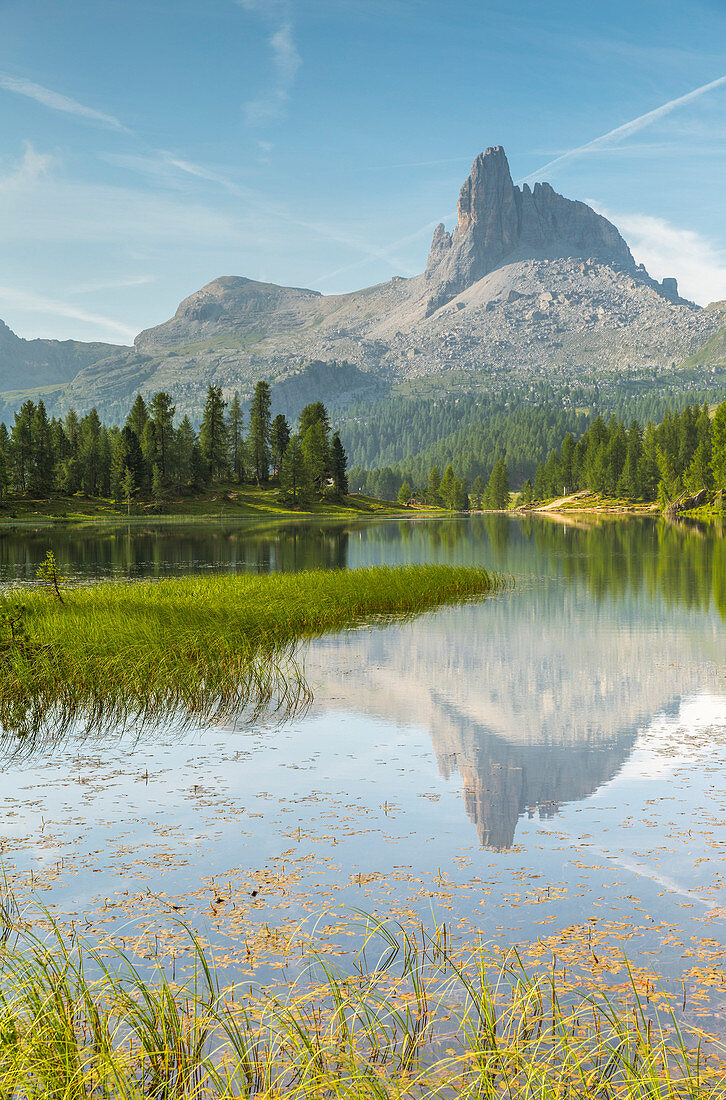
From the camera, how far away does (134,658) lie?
68.0 ft

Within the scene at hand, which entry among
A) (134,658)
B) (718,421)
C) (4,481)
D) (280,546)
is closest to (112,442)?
(4,481)

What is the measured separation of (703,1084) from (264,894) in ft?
16.4

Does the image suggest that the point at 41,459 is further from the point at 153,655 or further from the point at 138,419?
the point at 153,655

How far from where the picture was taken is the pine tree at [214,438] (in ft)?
497

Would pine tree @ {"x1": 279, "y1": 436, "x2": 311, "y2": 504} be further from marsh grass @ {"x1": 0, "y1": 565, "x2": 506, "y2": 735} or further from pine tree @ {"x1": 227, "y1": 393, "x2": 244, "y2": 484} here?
marsh grass @ {"x1": 0, "y1": 565, "x2": 506, "y2": 735}

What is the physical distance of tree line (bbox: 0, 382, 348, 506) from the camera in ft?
446

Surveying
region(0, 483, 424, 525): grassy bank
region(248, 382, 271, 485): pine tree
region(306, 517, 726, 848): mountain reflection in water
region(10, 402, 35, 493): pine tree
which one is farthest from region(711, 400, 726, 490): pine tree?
region(10, 402, 35, 493): pine tree

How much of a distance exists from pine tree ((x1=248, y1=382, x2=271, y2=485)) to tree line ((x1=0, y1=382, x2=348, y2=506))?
0.21 m

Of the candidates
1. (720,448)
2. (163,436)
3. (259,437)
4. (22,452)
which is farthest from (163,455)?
(720,448)

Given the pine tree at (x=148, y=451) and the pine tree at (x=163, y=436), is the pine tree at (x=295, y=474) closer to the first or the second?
the pine tree at (x=163, y=436)

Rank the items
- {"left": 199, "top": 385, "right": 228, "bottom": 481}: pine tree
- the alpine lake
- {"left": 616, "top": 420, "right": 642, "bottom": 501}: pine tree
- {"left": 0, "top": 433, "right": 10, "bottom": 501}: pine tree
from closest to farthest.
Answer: the alpine lake → {"left": 0, "top": 433, "right": 10, "bottom": 501}: pine tree → {"left": 199, "top": 385, "right": 228, "bottom": 481}: pine tree → {"left": 616, "top": 420, "right": 642, "bottom": 501}: pine tree

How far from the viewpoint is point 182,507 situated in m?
144

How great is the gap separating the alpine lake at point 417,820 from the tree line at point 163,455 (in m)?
117

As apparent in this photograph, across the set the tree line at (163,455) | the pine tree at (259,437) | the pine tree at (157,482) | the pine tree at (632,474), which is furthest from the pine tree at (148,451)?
the pine tree at (632,474)
